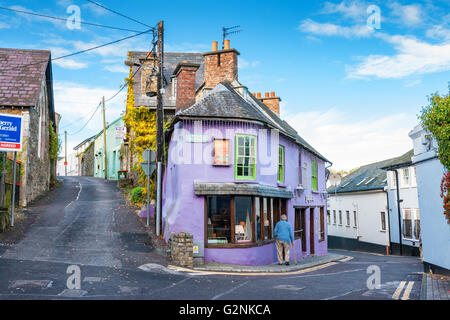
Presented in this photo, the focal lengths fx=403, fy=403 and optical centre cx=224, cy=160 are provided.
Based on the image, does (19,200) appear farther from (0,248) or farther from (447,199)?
(447,199)

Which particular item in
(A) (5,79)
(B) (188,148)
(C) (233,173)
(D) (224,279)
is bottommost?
(D) (224,279)

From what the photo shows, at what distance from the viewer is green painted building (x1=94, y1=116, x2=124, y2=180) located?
41.0 meters

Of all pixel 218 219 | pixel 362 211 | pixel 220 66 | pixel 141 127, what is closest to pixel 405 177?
pixel 362 211

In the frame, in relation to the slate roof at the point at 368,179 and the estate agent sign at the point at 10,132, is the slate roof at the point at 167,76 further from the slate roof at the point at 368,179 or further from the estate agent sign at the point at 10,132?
the slate roof at the point at 368,179

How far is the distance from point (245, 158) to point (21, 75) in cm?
1510

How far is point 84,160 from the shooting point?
199ft

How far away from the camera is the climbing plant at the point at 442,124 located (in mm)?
10547

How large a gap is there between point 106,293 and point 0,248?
6.57 meters

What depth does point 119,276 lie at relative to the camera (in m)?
10.4

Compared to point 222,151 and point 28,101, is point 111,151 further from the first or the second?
point 222,151

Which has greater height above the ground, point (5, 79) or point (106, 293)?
point (5, 79)
